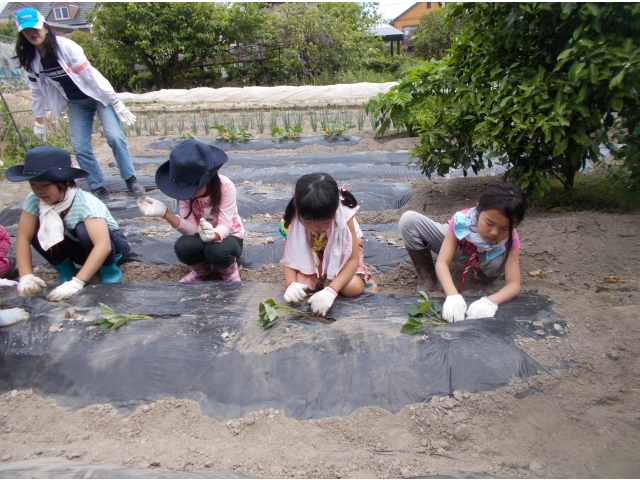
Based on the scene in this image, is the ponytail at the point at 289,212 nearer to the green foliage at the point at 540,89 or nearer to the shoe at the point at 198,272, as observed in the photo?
the shoe at the point at 198,272

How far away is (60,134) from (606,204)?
7593 millimetres

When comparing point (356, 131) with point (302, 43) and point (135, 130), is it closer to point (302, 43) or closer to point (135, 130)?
point (135, 130)

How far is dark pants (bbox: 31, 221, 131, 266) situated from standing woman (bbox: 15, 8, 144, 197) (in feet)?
5.30

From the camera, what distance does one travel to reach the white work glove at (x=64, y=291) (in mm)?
2123

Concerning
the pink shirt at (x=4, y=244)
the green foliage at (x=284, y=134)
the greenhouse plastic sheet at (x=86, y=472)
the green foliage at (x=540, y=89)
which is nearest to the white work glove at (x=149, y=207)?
the pink shirt at (x=4, y=244)

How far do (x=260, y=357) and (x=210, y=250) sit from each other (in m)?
0.96

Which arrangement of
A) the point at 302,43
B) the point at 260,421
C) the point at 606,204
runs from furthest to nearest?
the point at 302,43 < the point at 606,204 < the point at 260,421

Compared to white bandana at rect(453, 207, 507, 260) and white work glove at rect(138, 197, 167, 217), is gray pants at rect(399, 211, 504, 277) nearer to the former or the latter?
white bandana at rect(453, 207, 507, 260)

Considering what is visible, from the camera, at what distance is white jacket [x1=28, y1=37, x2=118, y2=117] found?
12.5 ft

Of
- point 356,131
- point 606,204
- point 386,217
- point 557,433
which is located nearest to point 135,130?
point 356,131

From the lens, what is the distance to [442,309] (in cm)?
193

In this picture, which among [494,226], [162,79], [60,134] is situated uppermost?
[162,79]

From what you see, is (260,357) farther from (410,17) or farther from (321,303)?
(410,17)

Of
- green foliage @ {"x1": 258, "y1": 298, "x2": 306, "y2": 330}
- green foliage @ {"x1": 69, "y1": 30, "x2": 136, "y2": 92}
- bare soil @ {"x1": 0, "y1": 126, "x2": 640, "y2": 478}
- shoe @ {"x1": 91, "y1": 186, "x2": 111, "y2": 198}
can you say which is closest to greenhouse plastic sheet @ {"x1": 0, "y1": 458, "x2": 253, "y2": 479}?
bare soil @ {"x1": 0, "y1": 126, "x2": 640, "y2": 478}
